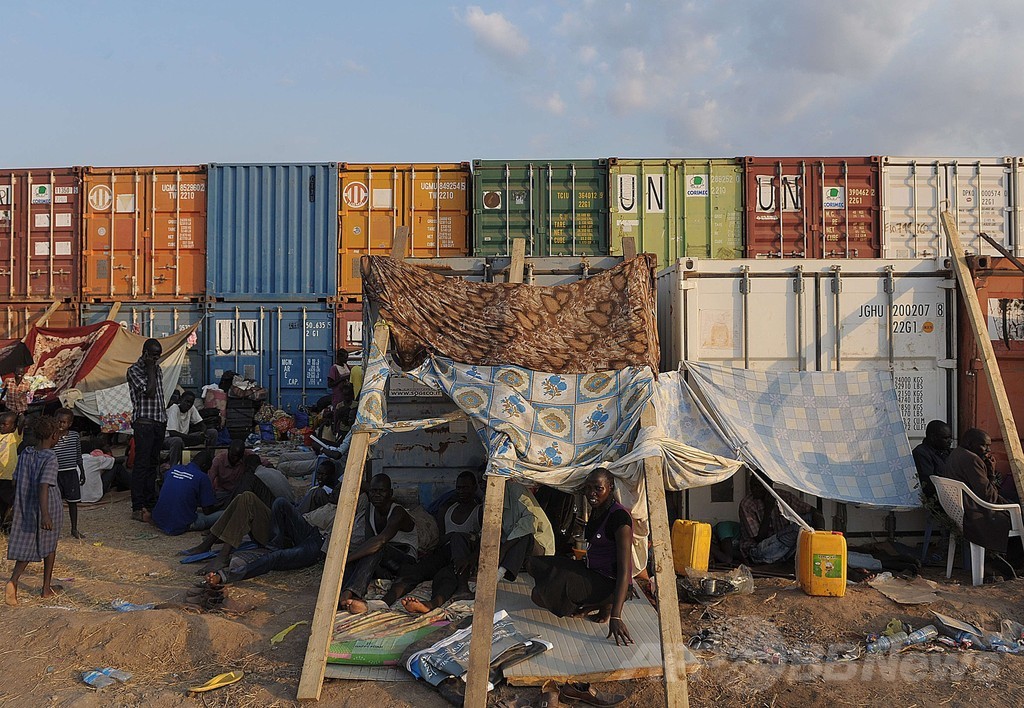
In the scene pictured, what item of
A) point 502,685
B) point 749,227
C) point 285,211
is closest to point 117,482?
point 285,211

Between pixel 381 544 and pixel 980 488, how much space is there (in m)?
4.91

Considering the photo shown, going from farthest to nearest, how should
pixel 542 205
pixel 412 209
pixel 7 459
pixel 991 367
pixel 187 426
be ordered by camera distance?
pixel 412 209, pixel 542 205, pixel 187 426, pixel 7 459, pixel 991 367

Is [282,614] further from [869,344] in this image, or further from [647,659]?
[869,344]

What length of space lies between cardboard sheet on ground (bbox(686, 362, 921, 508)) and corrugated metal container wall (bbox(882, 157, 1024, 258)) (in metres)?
5.87

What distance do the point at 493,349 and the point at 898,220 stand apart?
889 centimetres

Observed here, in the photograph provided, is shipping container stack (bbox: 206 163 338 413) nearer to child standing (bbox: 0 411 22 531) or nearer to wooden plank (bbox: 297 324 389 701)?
child standing (bbox: 0 411 22 531)

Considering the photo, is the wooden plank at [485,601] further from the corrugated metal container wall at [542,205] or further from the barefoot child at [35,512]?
the corrugated metal container wall at [542,205]

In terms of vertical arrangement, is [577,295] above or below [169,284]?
below

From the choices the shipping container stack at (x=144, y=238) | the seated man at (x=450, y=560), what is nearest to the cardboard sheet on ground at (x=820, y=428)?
the seated man at (x=450, y=560)

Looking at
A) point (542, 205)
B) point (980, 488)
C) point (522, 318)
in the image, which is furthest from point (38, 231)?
point (980, 488)

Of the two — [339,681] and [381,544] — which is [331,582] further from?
[381,544]

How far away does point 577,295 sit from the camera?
639cm

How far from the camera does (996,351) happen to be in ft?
22.8

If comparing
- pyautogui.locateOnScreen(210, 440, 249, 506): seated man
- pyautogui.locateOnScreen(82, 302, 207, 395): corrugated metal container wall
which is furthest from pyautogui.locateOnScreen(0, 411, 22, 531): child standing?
pyautogui.locateOnScreen(82, 302, 207, 395): corrugated metal container wall
